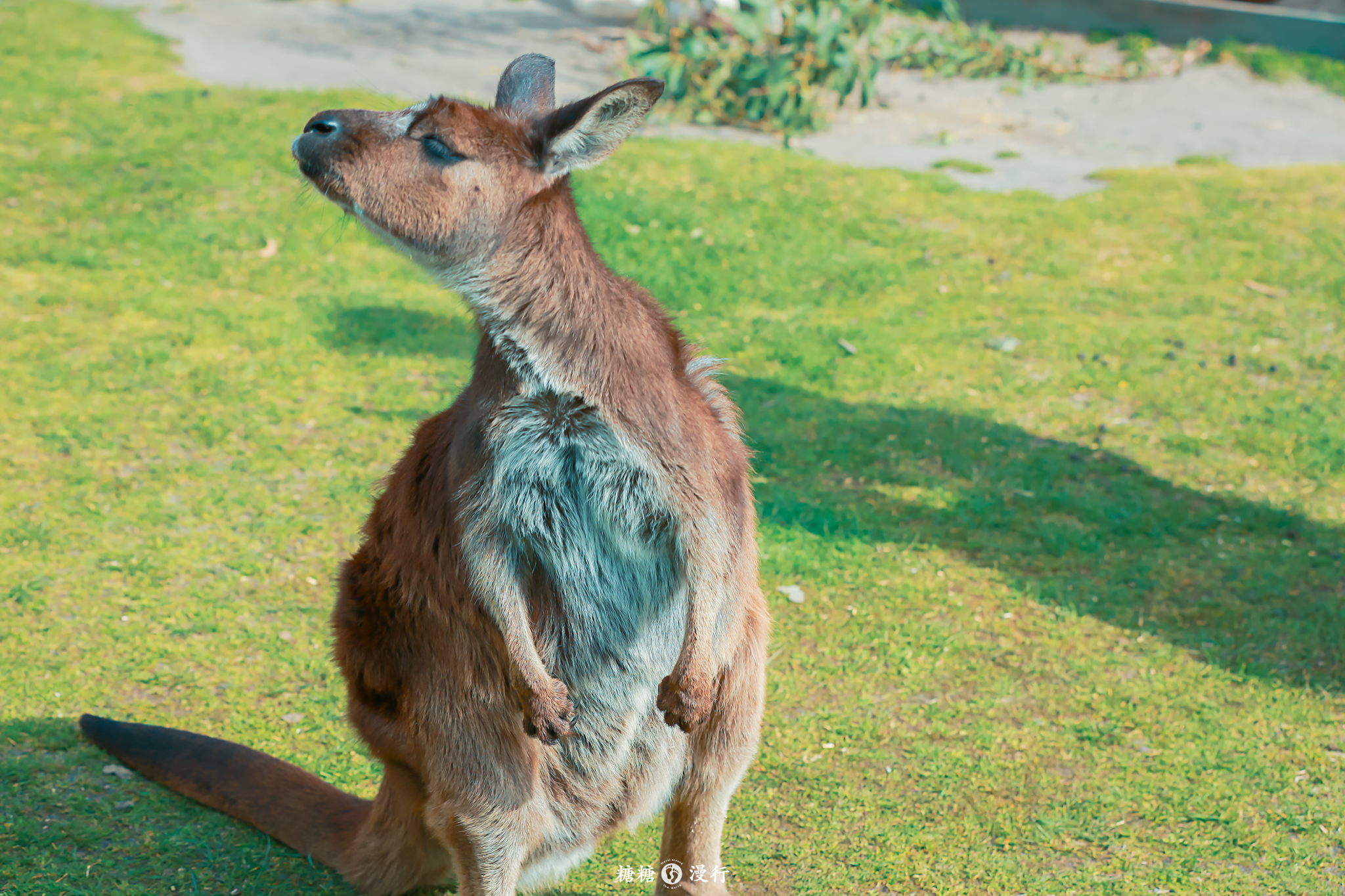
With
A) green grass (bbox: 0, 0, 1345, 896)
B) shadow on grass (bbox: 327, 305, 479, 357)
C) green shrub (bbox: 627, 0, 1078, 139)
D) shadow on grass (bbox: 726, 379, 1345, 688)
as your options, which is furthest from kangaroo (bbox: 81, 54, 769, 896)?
green shrub (bbox: 627, 0, 1078, 139)

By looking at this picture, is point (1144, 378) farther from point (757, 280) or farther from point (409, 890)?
point (409, 890)

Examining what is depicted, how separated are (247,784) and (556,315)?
1.53 metres

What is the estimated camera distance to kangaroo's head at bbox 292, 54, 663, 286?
7.70ft

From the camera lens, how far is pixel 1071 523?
475cm

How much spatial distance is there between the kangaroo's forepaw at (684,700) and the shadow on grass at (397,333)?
3.70 m

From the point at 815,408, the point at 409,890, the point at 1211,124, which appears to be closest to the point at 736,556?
the point at 409,890

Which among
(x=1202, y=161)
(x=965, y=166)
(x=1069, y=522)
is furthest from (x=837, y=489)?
(x=1202, y=161)

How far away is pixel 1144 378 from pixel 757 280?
2242 mm

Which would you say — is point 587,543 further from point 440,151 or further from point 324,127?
point 324,127

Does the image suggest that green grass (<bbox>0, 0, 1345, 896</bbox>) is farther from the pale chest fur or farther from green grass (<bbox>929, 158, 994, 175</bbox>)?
the pale chest fur

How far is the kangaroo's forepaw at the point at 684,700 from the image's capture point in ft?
7.80

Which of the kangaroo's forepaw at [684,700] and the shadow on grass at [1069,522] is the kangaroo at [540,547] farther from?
the shadow on grass at [1069,522]

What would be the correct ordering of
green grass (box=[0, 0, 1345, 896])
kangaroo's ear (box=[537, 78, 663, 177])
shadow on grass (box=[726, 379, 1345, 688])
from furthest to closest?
shadow on grass (box=[726, 379, 1345, 688]) < green grass (box=[0, 0, 1345, 896]) < kangaroo's ear (box=[537, 78, 663, 177])

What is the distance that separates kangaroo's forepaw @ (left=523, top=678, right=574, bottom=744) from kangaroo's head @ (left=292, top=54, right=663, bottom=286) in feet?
2.80
